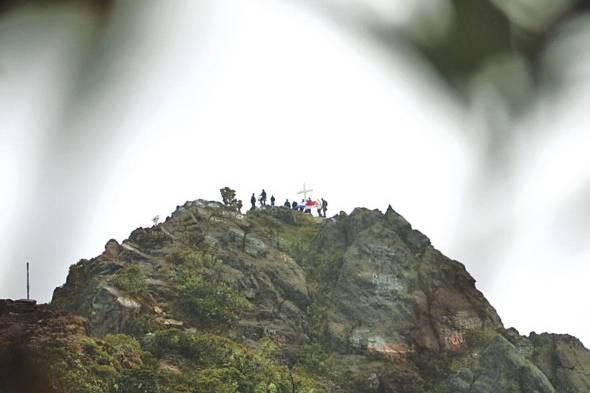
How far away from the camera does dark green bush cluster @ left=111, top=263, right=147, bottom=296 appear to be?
5147 centimetres

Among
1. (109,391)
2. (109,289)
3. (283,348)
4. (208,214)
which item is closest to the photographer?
(109,391)

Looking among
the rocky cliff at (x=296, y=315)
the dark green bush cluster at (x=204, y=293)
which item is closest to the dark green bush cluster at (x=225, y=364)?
the rocky cliff at (x=296, y=315)

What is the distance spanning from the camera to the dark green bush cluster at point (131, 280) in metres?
51.5

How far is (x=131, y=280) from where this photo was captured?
51.9 meters

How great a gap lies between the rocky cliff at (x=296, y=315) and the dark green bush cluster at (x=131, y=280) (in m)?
0.14

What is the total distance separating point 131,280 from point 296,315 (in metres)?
14.9

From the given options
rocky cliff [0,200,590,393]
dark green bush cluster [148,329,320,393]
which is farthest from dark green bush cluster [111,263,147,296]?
dark green bush cluster [148,329,320,393]

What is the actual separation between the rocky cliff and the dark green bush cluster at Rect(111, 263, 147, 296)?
0.46 ft

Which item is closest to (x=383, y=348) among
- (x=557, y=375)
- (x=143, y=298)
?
(x=557, y=375)

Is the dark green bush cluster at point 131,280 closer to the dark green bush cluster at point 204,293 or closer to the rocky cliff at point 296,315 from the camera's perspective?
the rocky cliff at point 296,315

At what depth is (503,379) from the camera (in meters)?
51.7

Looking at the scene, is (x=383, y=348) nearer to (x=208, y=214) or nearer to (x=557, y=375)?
(x=557, y=375)

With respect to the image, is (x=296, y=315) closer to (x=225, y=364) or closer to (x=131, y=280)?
(x=225, y=364)

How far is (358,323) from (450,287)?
10.2 metres
